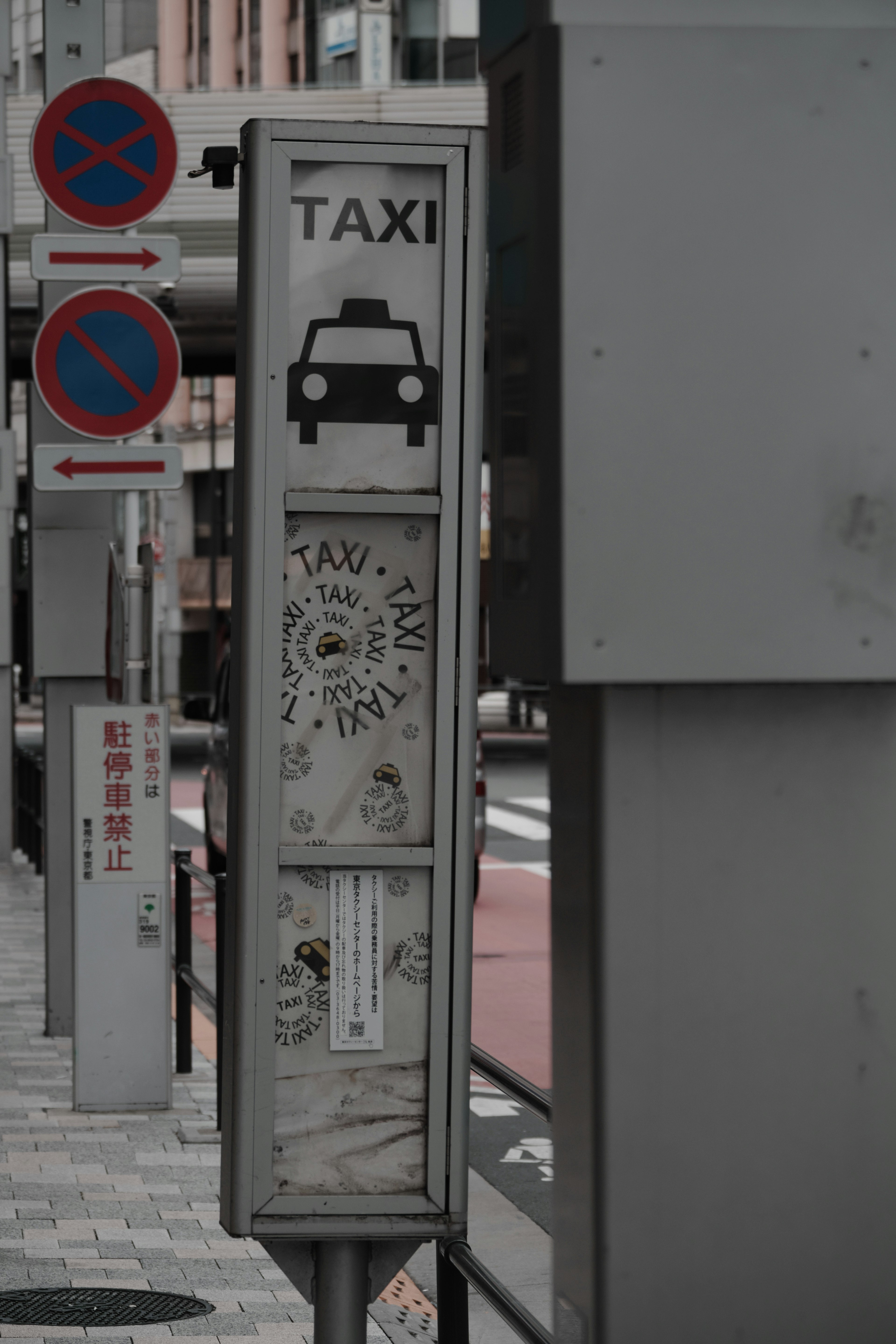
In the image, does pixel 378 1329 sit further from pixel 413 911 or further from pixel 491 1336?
pixel 413 911

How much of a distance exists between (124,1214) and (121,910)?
166 cm

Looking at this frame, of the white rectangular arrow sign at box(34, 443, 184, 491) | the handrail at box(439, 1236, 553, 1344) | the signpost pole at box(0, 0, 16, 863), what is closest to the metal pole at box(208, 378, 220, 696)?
the signpost pole at box(0, 0, 16, 863)

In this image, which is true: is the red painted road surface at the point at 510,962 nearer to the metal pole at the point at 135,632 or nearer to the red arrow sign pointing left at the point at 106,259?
the metal pole at the point at 135,632

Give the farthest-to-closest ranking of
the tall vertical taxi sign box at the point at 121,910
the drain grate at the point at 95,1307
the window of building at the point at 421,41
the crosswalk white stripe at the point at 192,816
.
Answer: the window of building at the point at 421,41 → the crosswalk white stripe at the point at 192,816 → the tall vertical taxi sign box at the point at 121,910 → the drain grate at the point at 95,1307

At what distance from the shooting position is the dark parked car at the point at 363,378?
3.17 meters

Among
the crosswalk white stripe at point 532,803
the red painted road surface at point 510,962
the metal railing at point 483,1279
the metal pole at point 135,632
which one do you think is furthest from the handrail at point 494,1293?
the crosswalk white stripe at point 532,803

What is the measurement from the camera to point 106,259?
7359 millimetres

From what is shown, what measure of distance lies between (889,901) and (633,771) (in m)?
0.38

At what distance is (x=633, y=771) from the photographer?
2.27 metres

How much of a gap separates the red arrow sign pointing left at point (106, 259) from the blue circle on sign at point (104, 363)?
272 millimetres

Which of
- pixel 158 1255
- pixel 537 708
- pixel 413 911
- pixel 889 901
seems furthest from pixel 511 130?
pixel 537 708

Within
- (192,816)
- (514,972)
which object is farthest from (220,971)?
(192,816)

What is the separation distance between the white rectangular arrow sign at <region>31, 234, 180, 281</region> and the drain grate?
4133 mm

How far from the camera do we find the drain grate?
467 cm
